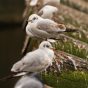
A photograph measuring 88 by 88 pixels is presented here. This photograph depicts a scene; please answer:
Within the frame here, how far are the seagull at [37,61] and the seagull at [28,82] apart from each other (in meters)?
0.04

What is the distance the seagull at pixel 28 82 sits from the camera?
216cm

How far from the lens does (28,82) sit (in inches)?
85.7

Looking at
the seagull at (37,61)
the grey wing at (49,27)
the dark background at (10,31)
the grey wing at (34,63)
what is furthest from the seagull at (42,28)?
the dark background at (10,31)

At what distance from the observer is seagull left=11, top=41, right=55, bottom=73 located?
218 centimetres

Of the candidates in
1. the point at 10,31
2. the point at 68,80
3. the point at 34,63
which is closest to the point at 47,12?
the point at 68,80

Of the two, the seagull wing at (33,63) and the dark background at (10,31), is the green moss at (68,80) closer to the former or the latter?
the seagull wing at (33,63)

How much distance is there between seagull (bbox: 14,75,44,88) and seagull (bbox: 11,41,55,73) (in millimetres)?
37

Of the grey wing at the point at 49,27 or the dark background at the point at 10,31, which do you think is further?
the dark background at the point at 10,31

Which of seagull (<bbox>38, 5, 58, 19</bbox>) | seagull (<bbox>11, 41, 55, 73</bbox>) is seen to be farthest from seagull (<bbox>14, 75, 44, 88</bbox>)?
seagull (<bbox>38, 5, 58, 19</bbox>)

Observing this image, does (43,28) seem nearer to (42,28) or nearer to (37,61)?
(42,28)

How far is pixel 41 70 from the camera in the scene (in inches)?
90.4

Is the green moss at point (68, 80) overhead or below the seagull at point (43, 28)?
below

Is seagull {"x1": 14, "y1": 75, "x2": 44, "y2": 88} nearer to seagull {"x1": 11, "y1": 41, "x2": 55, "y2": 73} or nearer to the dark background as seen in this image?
seagull {"x1": 11, "y1": 41, "x2": 55, "y2": 73}

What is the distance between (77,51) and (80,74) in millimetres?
328
